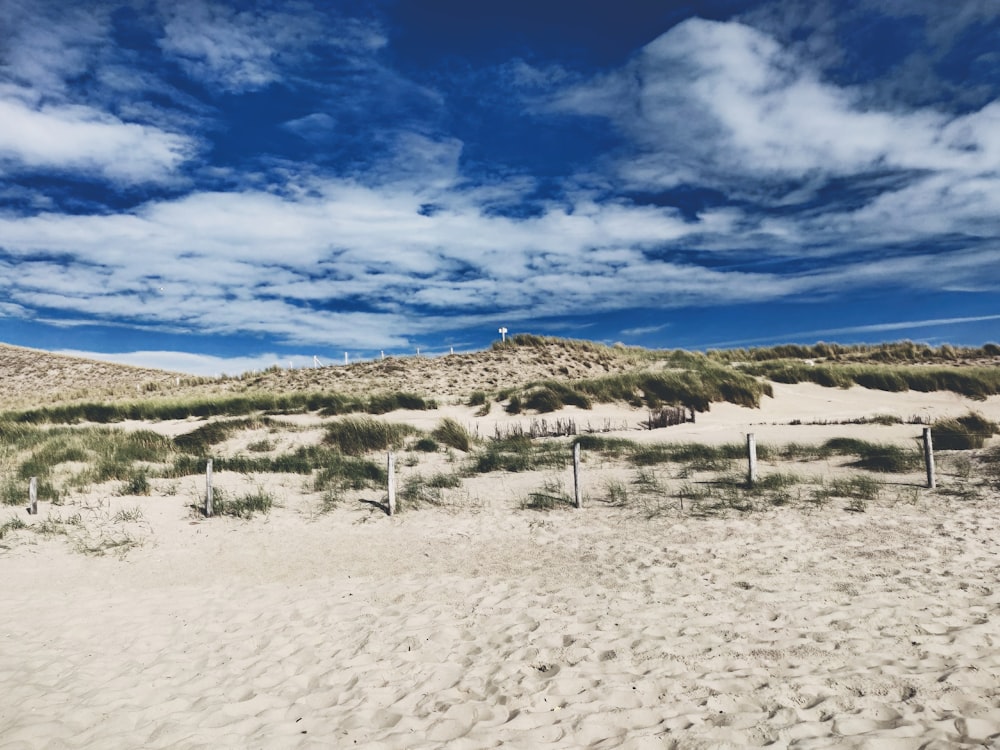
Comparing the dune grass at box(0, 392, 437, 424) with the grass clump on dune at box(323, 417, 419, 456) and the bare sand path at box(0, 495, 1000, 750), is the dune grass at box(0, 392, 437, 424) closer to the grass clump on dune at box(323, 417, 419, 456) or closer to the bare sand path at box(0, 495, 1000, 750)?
the grass clump on dune at box(323, 417, 419, 456)

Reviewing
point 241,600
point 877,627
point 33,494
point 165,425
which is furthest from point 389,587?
point 165,425

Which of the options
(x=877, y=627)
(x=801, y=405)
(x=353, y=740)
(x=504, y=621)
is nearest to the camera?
(x=353, y=740)

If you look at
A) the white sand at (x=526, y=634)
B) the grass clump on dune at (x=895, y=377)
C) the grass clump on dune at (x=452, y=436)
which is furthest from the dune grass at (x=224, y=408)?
the grass clump on dune at (x=895, y=377)

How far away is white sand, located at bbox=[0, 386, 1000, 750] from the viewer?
195 inches

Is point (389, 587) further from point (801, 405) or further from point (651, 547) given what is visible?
point (801, 405)

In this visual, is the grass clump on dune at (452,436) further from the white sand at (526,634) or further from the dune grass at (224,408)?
the white sand at (526,634)

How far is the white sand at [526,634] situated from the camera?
4.94m

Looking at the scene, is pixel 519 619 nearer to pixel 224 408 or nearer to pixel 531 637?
pixel 531 637

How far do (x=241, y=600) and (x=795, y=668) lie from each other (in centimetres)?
696

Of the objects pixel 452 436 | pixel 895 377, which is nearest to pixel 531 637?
pixel 452 436

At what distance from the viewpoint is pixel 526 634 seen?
6.78 meters

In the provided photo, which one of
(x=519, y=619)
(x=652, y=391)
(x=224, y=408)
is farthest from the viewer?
(x=224, y=408)

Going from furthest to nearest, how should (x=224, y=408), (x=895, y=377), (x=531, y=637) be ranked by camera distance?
(x=895, y=377) → (x=224, y=408) → (x=531, y=637)

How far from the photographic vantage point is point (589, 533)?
1076 centimetres
